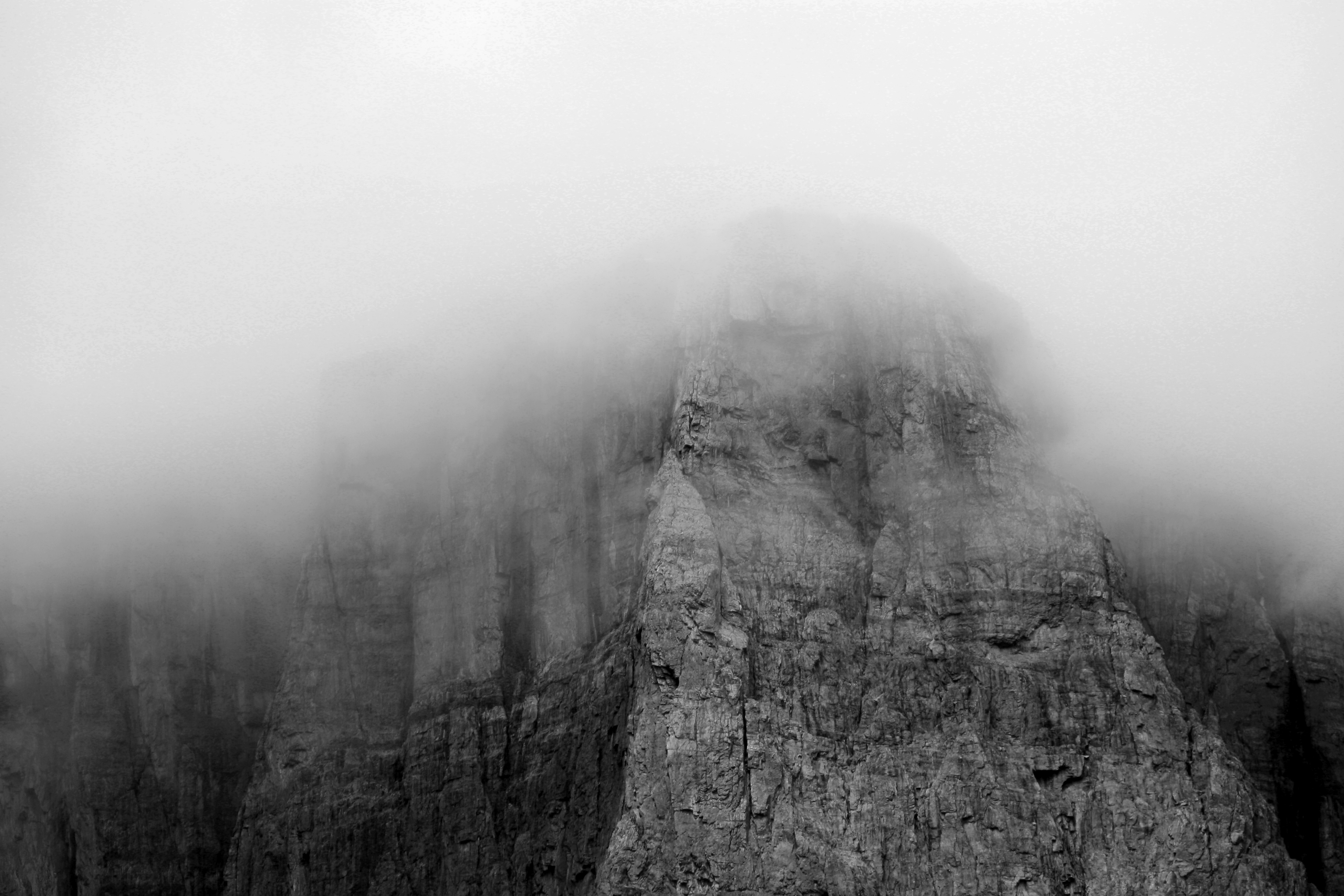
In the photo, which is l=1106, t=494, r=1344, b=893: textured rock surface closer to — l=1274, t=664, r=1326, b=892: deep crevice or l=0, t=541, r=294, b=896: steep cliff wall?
l=1274, t=664, r=1326, b=892: deep crevice

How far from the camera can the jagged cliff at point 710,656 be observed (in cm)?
15038

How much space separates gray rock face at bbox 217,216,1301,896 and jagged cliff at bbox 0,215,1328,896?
19cm

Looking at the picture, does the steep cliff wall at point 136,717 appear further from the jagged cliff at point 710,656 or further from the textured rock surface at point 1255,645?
the textured rock surface at point 1255,645

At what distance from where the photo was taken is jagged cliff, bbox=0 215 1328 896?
150375 millimetres

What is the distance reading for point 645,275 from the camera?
172m

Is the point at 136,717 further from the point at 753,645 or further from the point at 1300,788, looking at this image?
the point at 1300,788

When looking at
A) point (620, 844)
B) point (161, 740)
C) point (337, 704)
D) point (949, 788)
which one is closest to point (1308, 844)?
point (949, 788)

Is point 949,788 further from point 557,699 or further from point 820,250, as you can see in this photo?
point 820,250

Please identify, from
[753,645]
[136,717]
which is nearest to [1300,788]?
[753,645]

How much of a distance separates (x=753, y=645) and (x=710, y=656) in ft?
9.57

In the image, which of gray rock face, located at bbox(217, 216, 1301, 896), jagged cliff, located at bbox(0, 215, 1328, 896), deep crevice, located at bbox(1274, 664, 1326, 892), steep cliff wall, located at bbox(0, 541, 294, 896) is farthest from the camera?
steep cliff wall, located at bbox(0, 541, 294, 896)

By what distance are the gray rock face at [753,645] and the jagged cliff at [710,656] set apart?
189 mm

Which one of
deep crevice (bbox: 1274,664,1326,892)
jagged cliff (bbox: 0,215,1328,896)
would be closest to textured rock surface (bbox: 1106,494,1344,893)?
deep crevice (bbox: 1274,664,1326,892)

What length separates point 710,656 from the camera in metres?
152
